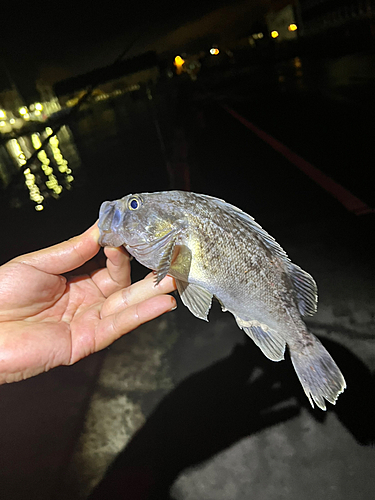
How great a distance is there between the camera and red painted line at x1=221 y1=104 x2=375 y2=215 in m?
3.00

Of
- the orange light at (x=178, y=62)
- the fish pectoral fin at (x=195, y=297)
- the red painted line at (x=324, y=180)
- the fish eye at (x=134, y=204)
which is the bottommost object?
the red painted line at (x=324, y=180)

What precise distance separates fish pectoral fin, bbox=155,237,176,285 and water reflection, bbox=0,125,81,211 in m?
4.88

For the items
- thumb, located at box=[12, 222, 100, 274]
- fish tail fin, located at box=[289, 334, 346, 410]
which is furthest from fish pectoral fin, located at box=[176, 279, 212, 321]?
thumb, located at box=[12, 222, 100, 274]

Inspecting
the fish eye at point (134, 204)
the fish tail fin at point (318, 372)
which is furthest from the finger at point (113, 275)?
the fish tail fin at point (318, 372)

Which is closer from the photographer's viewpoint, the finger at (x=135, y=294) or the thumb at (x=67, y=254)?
the thumb at (x=67, y=254)

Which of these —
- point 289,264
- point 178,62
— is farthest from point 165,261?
point 178,62

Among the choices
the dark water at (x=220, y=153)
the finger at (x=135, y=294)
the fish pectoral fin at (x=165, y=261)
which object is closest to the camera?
the fish pectoral fin at (x=165, y=261)

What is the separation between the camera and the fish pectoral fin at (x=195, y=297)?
112cm

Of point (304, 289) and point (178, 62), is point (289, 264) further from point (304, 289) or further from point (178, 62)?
point (178, 62)

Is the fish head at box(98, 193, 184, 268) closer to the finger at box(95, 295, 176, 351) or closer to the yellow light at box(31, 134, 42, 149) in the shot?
the finger at box(95, 295, 176, 351)

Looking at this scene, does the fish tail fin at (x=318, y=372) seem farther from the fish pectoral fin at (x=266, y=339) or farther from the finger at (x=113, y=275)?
the finger at (x=113, y=275)

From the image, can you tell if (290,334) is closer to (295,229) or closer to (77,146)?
(295,229)

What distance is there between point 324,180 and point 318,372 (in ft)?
10.6

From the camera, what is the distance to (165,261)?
0.97 m
